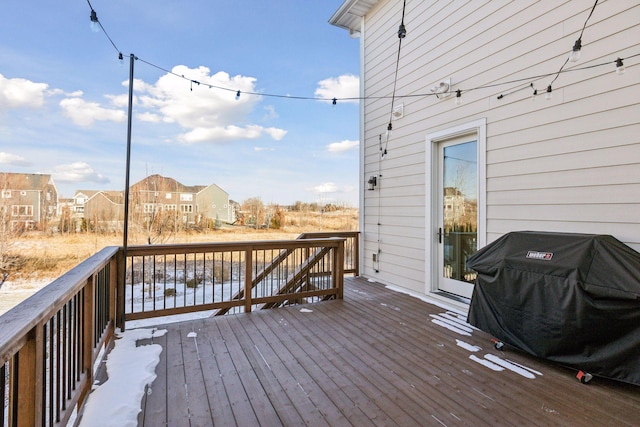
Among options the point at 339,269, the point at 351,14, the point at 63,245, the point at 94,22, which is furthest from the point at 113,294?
the point at 63,245

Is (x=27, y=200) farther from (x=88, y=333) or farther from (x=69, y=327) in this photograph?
(x=69, y=327)

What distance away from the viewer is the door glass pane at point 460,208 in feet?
12.0

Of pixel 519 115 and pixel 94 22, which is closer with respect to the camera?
pixel 94 22

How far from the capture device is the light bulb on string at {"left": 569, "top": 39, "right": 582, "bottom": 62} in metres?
2.55

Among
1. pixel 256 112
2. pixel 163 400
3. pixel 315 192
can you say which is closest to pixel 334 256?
pixel 163 400

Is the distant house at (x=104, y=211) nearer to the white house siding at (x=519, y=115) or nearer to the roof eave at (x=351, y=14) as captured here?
the roof eave at (x=351, y=14)

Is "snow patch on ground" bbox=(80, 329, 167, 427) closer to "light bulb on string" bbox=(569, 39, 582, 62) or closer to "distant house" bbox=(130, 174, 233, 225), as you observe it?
"light bulb on string" bbox=(569, 39, 582, 62)

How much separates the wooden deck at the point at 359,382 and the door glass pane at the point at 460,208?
0.94 m

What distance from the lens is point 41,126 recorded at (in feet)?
→ 33.8

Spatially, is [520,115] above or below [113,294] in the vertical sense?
above

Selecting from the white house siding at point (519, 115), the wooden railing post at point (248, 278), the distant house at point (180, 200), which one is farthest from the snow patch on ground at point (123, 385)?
the distant house at point (180, 200)

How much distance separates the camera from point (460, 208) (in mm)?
3854

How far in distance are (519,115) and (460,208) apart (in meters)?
1.22

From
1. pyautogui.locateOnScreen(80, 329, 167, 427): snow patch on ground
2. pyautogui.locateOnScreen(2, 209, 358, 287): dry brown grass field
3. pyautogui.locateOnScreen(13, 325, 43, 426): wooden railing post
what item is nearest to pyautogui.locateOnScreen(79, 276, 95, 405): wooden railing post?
pyautogui.locateOnScreen(80, 329, 167, 427): snow patch on ground
